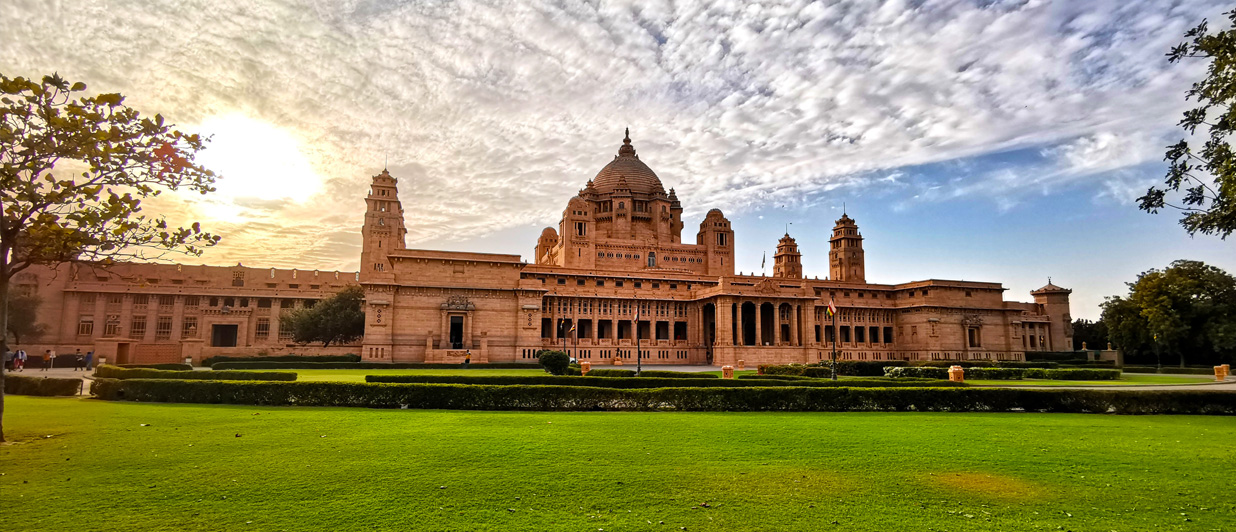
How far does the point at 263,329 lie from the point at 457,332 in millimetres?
26084

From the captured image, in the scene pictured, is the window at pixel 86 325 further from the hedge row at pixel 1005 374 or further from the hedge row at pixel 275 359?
the hedge row at pixel 1005 374

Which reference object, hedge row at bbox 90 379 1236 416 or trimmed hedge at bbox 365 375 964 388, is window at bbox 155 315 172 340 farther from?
trimmed hedge at bbox 365 375 964 388

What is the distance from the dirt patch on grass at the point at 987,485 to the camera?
9.00m

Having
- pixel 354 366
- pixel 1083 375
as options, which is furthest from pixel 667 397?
pixel 354 366

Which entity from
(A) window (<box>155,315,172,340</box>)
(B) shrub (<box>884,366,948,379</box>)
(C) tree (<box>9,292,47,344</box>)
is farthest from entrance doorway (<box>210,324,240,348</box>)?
(B) shrub (<box>884,366,948,379</box>)

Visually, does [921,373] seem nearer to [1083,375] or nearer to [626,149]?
[1083,375]

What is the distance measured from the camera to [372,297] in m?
53.4

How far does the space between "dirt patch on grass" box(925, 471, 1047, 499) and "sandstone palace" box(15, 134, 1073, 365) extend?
40243 millimetres

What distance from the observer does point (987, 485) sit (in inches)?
374

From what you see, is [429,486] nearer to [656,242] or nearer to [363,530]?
[363,530]

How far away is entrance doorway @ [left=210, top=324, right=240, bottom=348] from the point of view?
68.1m

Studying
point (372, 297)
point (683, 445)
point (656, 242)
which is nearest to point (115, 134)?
point (683, 445)

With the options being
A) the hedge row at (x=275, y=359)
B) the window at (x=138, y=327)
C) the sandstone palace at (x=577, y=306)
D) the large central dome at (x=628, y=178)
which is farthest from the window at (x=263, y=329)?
the large central dome at (x=628, y=178)

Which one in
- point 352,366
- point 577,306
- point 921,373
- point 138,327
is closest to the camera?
point 921,373
